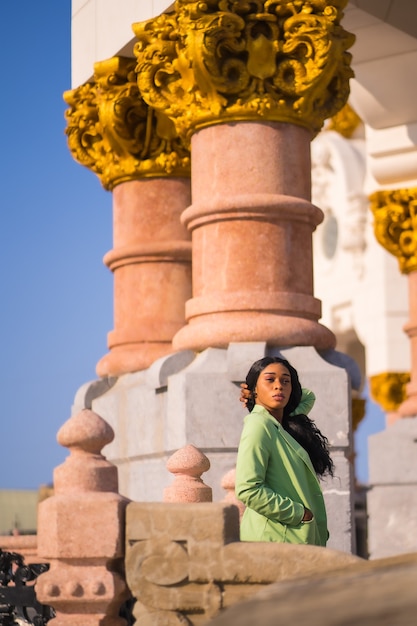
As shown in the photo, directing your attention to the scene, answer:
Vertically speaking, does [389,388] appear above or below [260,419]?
above

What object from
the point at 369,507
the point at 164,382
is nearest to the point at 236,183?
the point at 164,382

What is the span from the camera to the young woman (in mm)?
6965

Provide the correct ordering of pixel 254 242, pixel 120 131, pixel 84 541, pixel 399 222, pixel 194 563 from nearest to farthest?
pixel 194 563
pixel 84 541
pixel 254 242
pixel 120 131
pixel 399 222

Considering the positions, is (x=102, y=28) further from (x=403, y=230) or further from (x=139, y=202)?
(x=403, y=230)

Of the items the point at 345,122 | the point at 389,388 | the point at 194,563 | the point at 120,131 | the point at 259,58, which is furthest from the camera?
the point at 345,122

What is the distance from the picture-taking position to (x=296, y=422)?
24.3ft

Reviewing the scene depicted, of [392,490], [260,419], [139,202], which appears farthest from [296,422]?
[392,490]

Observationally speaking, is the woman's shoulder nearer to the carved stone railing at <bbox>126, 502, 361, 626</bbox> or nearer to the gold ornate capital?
the carved stone railing at <bbox>126, 502, 361, 626</bbox>

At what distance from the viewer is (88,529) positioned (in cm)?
752

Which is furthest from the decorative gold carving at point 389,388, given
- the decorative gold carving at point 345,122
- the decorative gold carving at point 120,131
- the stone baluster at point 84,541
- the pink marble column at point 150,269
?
the stone baluster at point 84,541

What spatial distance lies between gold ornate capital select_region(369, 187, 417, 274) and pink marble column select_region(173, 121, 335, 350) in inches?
228

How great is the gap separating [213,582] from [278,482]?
0.59 meters

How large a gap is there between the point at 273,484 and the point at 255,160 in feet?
16.8

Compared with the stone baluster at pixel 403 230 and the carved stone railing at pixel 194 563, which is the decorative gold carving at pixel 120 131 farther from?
the carved stone railing at pixel 194 563
